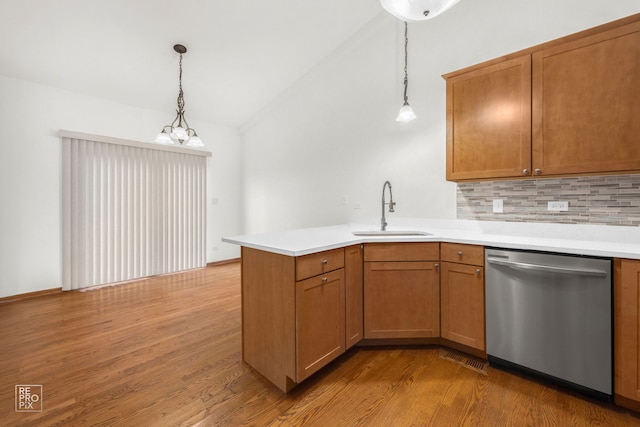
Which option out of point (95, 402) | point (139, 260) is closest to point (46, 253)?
point (139, 260)

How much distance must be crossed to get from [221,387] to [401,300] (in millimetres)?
1382

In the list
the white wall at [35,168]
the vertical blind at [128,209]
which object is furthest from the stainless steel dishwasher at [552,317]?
the white wall at [35,168]

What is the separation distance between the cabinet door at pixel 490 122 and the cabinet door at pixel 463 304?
2.60 feet

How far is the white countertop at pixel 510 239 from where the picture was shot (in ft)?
5.43

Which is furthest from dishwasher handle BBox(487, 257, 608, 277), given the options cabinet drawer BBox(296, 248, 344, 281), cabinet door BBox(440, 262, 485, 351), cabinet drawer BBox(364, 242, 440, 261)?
cabinet drawer BBox(296, 248, 344, 281)

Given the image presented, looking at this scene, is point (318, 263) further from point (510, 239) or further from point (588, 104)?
point (588, 104)

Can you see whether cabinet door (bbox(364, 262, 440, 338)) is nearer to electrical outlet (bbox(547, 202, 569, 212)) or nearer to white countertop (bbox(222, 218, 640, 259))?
white countertop (bbox(222, 218, 640, 259))

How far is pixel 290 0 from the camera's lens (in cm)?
292

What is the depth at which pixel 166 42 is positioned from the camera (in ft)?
10.2

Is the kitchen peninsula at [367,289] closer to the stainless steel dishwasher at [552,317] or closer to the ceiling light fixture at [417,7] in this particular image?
the stainless steel dishwasher at [552,317]

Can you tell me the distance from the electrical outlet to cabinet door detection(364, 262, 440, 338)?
1050 millimetres

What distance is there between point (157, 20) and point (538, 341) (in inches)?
165

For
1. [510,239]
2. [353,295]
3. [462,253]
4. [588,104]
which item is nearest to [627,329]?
[510,239]

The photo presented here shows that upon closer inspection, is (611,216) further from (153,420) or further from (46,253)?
(46,253)
